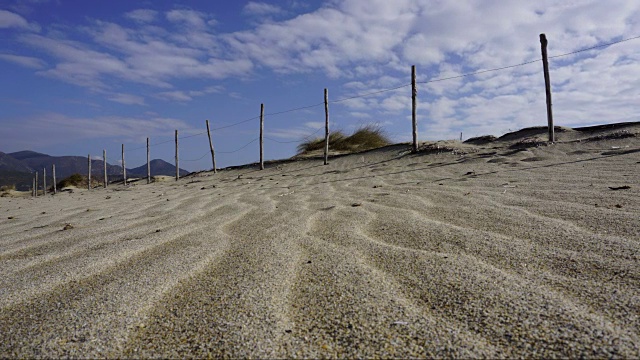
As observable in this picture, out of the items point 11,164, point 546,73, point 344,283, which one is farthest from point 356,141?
point 11,164

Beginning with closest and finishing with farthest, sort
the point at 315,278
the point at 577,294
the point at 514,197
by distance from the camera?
the point at 577,294, the point at 315,278, the point at 514,197

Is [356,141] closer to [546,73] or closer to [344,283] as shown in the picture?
[546,73]

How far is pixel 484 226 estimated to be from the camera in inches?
84.1

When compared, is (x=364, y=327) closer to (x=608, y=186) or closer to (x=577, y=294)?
(x=577, y=294)

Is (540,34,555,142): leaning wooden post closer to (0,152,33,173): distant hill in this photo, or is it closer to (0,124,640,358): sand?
(0,124,640,358): sand

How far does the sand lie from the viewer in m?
0.94

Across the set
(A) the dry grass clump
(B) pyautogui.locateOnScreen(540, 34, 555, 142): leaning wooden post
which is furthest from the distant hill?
(B) pyautogui.locateOnScreen(540, 34, 555, 142): leaning wooden post

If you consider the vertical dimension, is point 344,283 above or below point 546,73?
below

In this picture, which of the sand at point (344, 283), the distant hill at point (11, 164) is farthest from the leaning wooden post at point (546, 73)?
the distant hill at point (11, 164)

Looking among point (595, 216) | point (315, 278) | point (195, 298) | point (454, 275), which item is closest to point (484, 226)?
point (595, 216)

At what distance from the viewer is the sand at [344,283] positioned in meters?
0.94

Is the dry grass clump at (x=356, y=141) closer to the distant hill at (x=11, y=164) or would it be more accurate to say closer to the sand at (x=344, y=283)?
the sand at (x=344, y=283)

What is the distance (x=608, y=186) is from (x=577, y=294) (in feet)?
8.39

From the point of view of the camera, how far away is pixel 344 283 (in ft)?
4.44
